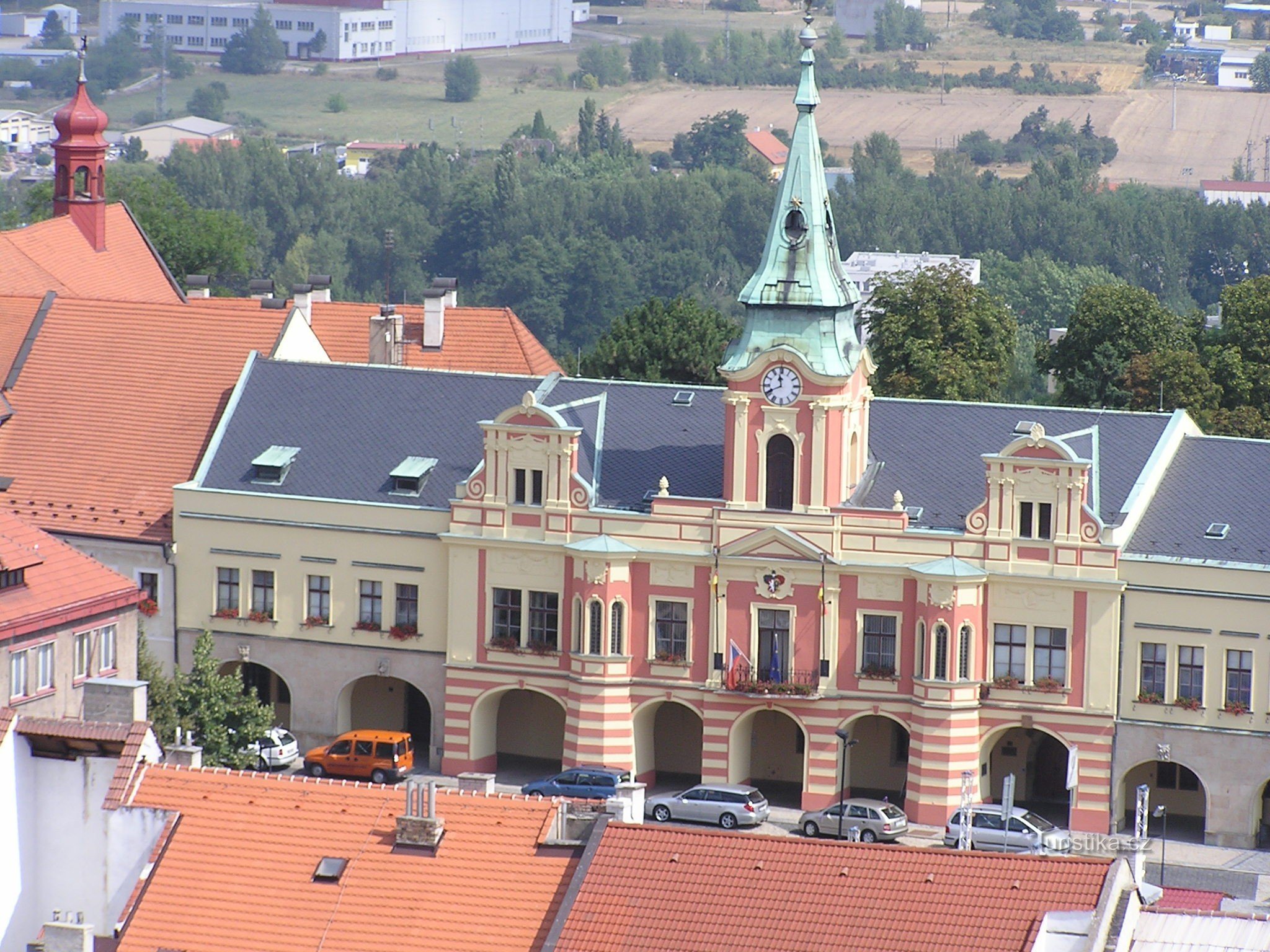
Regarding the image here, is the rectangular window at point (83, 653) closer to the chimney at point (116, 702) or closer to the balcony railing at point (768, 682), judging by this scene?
the chimney at point (116, 702)

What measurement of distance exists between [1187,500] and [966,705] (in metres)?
8.27

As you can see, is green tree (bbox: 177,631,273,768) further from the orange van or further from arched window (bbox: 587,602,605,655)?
arched window (bbox: 587,602,605,655)

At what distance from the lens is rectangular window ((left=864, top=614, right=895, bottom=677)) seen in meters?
88.0

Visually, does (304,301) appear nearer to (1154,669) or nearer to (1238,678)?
(1154,669)

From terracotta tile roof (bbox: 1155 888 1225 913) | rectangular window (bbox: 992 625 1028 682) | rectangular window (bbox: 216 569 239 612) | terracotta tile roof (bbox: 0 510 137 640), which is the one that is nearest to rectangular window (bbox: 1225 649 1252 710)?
rectangular window (bbox: 992 625 1028 682)

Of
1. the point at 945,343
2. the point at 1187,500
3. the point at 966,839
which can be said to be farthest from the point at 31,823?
the point at 945,343

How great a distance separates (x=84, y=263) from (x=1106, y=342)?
1487 inches

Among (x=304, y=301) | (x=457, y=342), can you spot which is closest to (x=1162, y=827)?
(x=457, y=342)

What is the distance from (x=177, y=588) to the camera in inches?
3750

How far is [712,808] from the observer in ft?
280

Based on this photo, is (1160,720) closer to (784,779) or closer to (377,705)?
(784,779)

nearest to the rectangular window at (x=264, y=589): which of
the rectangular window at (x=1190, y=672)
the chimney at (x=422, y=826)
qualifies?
the rectangular window at (x=1190, y=672)

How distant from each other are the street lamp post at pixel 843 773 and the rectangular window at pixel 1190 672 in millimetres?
8861

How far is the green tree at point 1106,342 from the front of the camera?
119 metres
